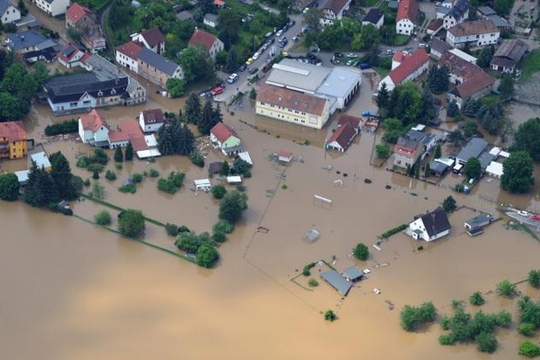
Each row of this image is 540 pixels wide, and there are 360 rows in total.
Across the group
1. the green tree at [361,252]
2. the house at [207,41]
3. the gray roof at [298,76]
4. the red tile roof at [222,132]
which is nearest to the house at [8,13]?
the house at [207,41]

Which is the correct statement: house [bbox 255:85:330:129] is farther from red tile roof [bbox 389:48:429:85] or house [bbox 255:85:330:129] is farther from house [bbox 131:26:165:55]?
house [bbox 131:26:165:55]

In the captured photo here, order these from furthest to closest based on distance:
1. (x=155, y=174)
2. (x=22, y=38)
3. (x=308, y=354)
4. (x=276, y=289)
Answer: (x=22, y=38) < (x=155, y=174) < (x=276, y=289) < (x=308, y=354)

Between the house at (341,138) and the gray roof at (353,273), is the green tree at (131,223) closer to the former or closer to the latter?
the gray roof at (353,273)

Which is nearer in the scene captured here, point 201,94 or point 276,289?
point 276,289

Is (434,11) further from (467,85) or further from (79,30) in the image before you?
(79,30)

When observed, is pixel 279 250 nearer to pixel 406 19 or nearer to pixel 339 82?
pixel 339 82

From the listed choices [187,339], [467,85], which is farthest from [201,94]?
[187,339]
